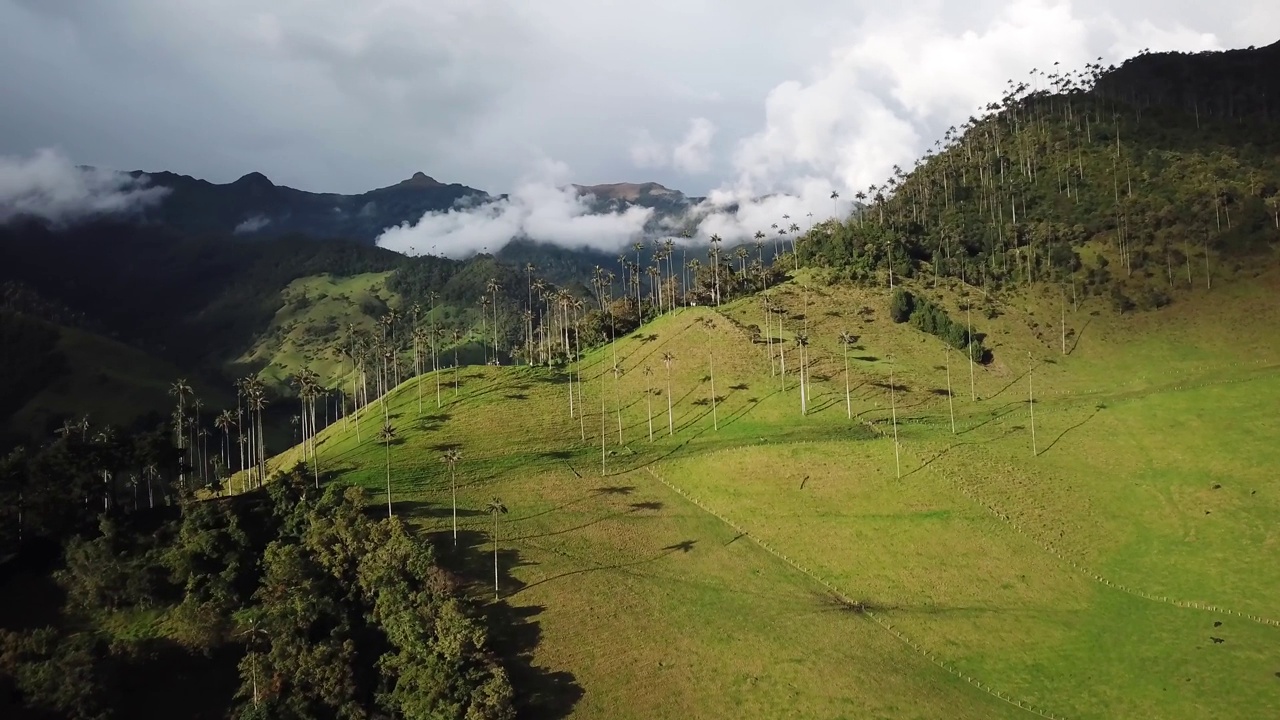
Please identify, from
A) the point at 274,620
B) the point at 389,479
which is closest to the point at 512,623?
the point at 274,620

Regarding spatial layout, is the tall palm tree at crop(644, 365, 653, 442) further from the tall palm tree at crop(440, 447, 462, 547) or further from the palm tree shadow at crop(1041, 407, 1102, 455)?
the palm tree shadow at crop(1041, 407, 1102, 455)

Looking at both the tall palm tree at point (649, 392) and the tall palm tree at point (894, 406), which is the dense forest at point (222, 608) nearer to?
the tall palm tree at point (649, 392)

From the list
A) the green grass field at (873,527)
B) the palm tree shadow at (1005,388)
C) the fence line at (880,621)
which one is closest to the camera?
the fence line at (880,621)

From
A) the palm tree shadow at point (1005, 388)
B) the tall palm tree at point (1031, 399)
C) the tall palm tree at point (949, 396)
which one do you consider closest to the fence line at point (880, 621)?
the tall palm tree at point (1031, 399)

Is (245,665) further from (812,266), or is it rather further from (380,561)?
(812,266)

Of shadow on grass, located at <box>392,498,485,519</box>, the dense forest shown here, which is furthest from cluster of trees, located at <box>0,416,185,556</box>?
shadow on grass, located at <box>392,498,485,519</box>

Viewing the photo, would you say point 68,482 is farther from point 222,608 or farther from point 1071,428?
point 1071,428

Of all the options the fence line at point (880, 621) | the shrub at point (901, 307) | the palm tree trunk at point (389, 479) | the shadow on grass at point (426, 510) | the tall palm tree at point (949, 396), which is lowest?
the fence line at point (880, 621)
